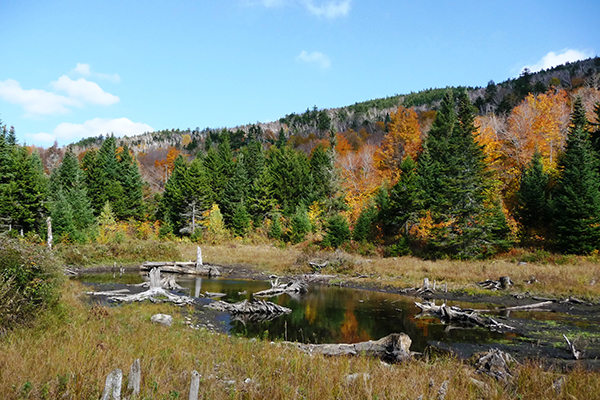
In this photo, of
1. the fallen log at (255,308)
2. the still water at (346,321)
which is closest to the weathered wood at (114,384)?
the still water at (346,321)

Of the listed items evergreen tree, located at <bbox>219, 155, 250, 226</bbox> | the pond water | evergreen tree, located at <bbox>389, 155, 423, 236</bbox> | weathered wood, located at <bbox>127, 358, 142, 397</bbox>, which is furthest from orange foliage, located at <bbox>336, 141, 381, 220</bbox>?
weathered wood, located at <bbox>127, 358, 142, 397</bbox>

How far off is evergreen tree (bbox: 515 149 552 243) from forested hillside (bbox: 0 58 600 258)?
116 mm

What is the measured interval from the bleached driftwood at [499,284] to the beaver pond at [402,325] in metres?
2.28

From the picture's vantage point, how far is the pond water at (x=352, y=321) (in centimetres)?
1509

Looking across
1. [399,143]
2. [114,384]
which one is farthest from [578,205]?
[114,384]

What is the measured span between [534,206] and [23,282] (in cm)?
4355

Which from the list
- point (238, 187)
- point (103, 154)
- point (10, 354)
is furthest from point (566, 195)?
point (103, 154)

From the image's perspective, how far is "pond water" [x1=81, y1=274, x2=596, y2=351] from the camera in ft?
49.5

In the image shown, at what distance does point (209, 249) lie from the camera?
49.0 metres

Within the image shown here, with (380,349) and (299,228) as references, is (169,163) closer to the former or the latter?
(299,228)

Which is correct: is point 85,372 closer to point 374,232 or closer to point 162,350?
point 162,350

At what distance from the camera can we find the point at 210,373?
7.51m

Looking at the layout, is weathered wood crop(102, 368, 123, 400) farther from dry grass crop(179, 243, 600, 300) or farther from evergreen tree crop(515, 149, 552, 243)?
evergreen tree crop(515, 149, 552, 243)

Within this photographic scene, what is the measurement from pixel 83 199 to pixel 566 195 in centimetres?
5950
